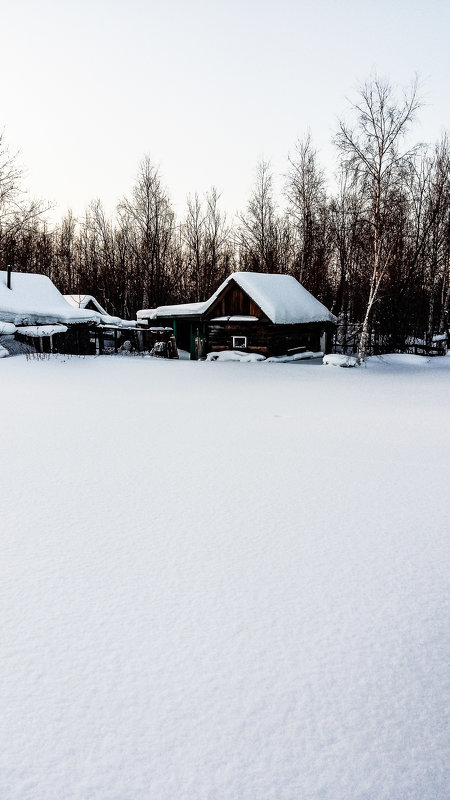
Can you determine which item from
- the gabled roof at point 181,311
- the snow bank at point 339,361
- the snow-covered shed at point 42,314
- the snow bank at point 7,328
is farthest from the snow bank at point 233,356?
the snow bank at point 7,328

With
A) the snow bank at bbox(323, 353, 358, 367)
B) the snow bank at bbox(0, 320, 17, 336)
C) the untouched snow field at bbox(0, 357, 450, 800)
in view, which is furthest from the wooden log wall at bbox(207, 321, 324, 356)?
the untouched snow field at bbox(0, 357, 450, 800)

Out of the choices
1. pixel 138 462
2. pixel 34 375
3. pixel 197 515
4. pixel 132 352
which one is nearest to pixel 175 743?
pixel 197 515

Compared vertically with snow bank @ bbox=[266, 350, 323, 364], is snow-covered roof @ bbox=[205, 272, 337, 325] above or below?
above

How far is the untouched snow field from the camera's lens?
231 centimetres

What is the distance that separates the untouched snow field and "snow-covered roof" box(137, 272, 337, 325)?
52.2 feet

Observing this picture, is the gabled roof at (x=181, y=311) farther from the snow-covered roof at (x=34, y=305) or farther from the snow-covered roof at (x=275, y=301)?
the snow-covered roof at (x=34, y=305)

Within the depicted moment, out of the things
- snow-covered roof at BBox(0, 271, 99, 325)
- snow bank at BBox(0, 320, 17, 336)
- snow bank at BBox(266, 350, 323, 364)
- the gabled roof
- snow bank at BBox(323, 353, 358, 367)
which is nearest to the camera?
snow bank at BBox(323, 353, 358, 367)

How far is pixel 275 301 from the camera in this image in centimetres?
2344

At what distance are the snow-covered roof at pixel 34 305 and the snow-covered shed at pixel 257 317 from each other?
5586 mm

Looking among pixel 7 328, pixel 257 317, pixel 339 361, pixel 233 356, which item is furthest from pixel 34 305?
pixel 339 361

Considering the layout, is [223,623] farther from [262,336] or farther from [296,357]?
[296,357]

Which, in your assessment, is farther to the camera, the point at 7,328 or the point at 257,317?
the point at 257,317

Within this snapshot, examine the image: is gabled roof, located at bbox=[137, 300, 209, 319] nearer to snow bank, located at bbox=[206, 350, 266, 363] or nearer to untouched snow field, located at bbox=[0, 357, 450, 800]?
snow bank, located at bbox=[206, 350, 266, 363]

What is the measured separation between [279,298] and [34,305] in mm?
12878
